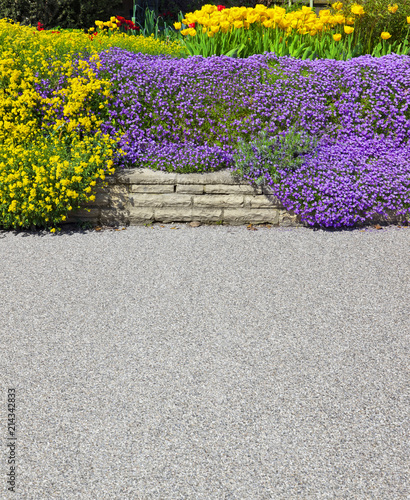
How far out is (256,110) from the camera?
4.73m

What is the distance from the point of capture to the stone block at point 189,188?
14.8ft

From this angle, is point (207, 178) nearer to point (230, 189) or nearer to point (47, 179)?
point (230, 189)

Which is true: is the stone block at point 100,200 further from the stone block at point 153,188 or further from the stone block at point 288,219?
the stone block at point 288,219

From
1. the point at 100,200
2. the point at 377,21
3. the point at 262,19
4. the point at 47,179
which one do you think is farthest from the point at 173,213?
the point at 377,21

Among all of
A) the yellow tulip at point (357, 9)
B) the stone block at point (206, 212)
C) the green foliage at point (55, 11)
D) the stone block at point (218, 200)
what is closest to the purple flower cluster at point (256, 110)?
the stone block at point (218, 200)

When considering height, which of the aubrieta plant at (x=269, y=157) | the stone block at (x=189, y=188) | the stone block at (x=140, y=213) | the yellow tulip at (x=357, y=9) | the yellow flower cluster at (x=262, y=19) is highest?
the yellow tulip at (x=357, y=9)

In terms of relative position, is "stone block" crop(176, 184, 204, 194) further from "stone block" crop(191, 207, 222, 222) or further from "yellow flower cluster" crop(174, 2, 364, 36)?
"yellow flower cluster" crop(174, 2, 364, 36)

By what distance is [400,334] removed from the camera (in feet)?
9.54

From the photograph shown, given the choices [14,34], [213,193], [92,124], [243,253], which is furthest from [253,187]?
[14,34]

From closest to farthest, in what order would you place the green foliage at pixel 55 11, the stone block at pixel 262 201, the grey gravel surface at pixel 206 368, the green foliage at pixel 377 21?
the grey gravel surface at pixel 206 368
the stone block at pixel 262 201
the green foliage at pixel 377 21
the green foliage at pixel 55 11

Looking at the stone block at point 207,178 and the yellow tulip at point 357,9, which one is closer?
the stone block at point 207,178

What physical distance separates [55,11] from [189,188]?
6602mm

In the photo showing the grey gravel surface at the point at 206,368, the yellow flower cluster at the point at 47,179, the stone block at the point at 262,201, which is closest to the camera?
the grey gravel surface at the point at 206,368

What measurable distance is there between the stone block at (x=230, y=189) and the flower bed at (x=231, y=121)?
0.10 m
